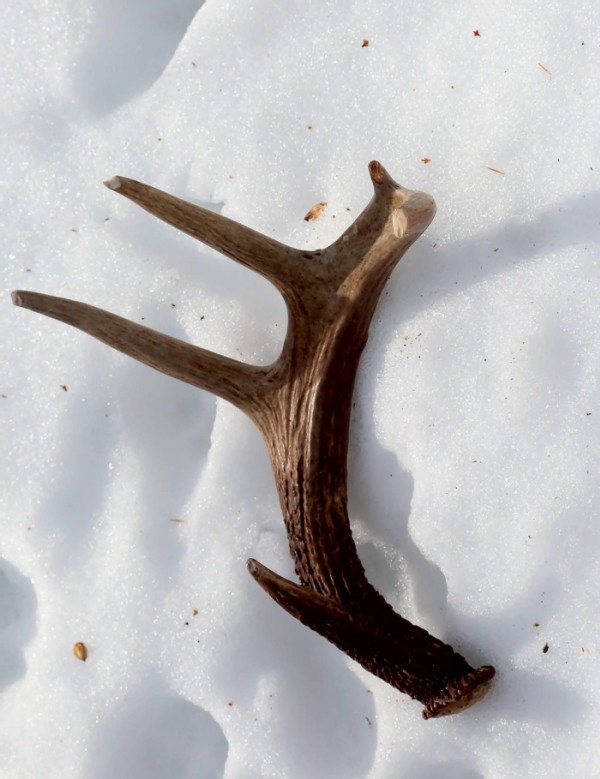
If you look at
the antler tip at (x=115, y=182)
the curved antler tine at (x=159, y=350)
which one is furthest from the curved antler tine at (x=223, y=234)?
the curved antler tine at (x=159, y=350)


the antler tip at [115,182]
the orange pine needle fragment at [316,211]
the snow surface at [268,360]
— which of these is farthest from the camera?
the orange pine needle fragment at [316,211]

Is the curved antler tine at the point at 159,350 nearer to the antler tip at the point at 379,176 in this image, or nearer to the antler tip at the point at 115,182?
the antler tip at the point at 115,182

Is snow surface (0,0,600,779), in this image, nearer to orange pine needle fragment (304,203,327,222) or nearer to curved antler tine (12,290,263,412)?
orange pine needle fragment (304,203,327,222)

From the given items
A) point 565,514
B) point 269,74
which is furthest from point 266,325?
point 565,514

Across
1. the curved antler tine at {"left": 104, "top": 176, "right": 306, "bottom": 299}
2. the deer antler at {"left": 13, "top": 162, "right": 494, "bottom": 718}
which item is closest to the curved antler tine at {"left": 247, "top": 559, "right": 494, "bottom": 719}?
the deer antler at {"left": 13, "top": 162, "right": 494, "bottom": 718}

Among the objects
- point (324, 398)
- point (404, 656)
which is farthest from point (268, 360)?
point (404, 656)

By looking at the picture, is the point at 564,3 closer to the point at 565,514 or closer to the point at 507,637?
the point at 565,514

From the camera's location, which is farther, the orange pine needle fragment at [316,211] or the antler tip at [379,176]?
the orange pine needle fragment at [316,211]
